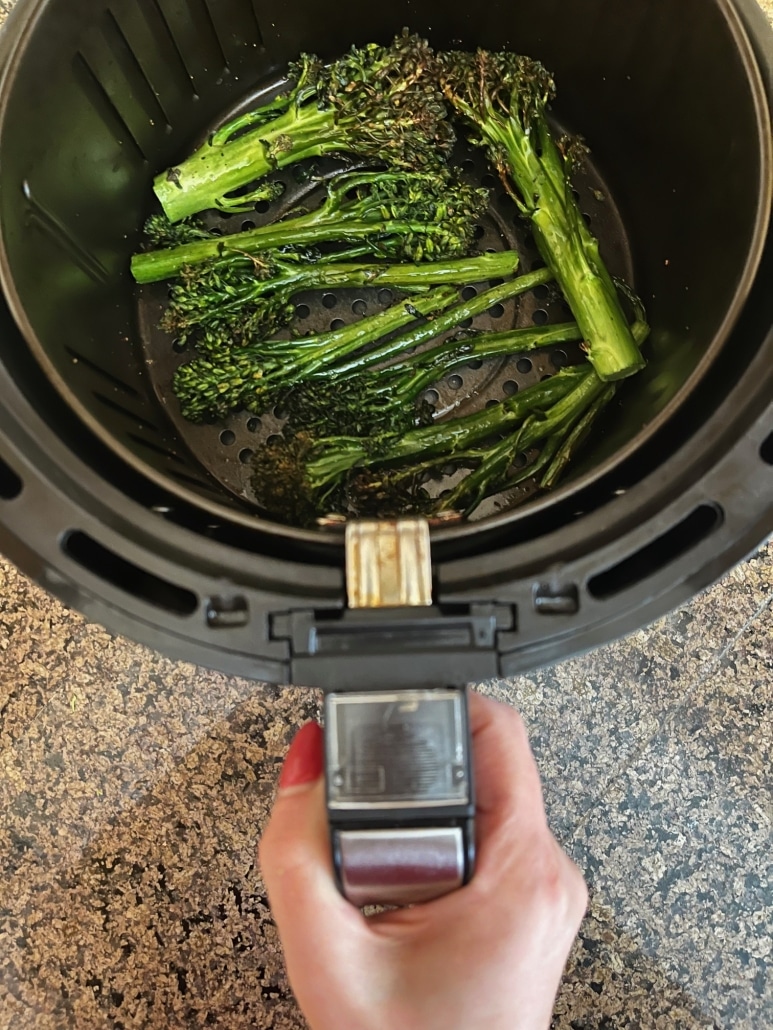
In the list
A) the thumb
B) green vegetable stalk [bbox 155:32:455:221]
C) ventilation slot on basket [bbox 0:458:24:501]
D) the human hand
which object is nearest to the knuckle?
the human hand

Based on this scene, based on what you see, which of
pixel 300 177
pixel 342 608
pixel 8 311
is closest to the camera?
pixel 342 608

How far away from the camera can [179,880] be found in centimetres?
97

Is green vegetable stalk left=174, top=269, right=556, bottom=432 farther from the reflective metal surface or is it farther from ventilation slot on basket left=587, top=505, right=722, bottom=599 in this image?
the reflective metal surface

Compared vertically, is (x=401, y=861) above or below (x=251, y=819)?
above

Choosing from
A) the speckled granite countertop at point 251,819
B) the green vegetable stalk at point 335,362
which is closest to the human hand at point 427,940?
the speckled granite countertop at point 251,819

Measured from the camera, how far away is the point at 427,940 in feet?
2.02

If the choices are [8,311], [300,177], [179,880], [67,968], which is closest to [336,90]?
[300,177]

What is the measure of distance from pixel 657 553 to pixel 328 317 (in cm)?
56

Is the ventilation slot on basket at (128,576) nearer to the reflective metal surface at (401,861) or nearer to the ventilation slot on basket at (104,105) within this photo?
the reflective metal surface at (401,861)

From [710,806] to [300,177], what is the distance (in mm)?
977

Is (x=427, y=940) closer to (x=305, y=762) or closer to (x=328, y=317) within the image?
(x=305, y=762)

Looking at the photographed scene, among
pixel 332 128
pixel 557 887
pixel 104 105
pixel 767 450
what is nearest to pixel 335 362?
pixel 332 128

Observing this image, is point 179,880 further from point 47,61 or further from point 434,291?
point 47,61

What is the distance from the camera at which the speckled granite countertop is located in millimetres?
948
